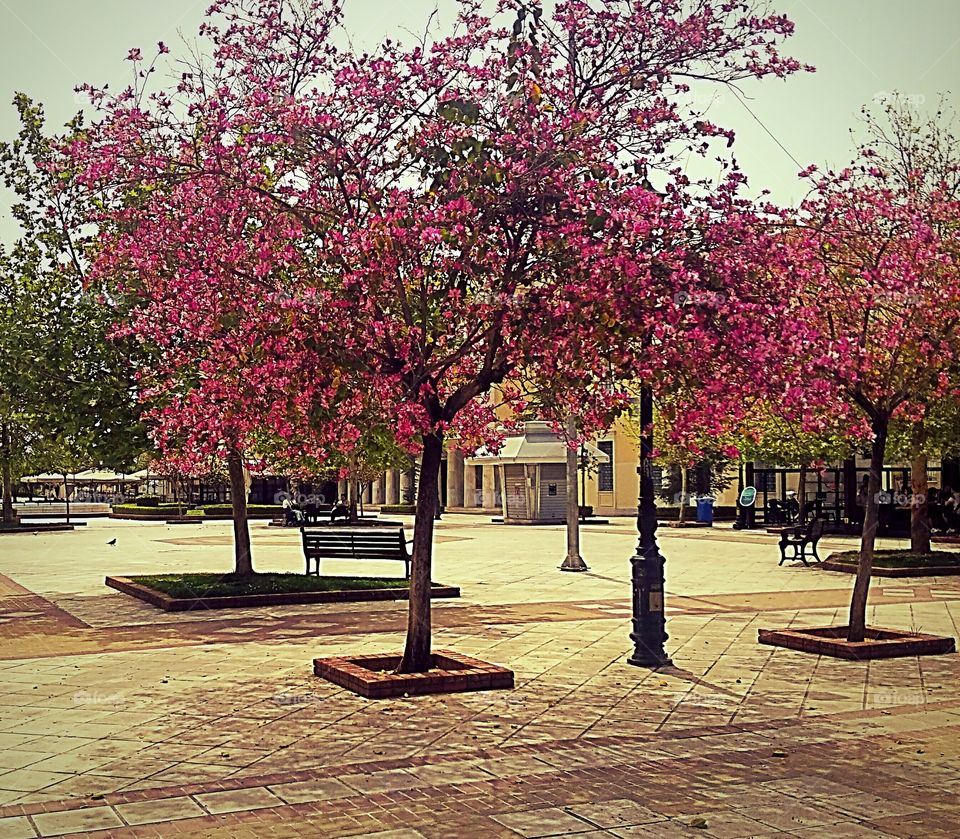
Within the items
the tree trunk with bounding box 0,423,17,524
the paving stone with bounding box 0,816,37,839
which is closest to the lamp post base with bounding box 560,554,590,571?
the paving stone with bounding box 0,816,37,839

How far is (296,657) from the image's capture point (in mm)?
12148

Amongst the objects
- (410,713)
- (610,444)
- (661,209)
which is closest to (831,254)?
(661,209)

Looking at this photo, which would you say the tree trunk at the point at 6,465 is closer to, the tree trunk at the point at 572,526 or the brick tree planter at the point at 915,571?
the tree trunk at the point at 572,526

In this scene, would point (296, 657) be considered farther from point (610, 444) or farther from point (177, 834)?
point (610, 444)

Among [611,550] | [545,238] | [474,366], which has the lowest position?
[611,550]

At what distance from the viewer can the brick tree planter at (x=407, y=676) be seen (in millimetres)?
10141

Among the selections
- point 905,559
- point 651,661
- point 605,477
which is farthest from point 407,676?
point 605,477

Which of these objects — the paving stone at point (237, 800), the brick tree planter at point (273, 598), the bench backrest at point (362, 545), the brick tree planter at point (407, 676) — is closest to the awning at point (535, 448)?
the bench backrest at point (362, 545)

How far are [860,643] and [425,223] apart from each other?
605cm

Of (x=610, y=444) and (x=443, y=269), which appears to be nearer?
(x=443, y=269)

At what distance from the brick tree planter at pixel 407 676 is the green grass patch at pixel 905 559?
12372 millimetres

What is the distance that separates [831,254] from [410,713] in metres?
6.24

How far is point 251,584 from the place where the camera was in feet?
57.9

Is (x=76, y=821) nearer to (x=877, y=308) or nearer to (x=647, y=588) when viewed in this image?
(x=647, y=588)
